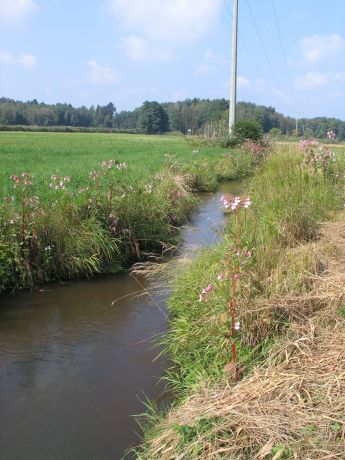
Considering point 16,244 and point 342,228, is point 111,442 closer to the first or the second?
point 16,244

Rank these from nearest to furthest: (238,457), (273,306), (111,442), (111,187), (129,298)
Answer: (238,457), (111,442), (273,306), (129,298), (111,187)

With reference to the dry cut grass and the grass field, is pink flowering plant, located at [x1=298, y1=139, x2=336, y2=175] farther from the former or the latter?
the dry cut grass

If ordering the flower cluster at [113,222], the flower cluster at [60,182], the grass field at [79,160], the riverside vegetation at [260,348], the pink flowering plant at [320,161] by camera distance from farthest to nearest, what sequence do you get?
the grass field at [79,160] < the pink flowering plant at [320,161] < the flower cluster at [60,182] < the flower cluster at [113,222] < the riverside vegetation at [260,348]

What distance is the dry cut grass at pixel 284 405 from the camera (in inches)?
107

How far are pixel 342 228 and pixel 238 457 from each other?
13.8ft

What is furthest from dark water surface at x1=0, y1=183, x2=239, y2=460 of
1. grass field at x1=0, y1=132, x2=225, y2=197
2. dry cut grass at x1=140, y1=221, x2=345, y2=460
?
grass field at x1=0, y1=132, x2=225, y2=197

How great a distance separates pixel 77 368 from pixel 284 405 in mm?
2406

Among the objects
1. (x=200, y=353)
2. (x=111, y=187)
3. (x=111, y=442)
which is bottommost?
(x=111, y=442)

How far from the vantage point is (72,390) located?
4.34 metres

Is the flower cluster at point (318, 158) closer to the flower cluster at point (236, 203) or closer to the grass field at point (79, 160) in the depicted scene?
the grass field at point (79, 160)

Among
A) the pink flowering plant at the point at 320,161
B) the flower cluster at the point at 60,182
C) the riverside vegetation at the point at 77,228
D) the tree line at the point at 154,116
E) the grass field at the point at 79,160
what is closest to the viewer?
the riverside vegetation at the point at 77,228

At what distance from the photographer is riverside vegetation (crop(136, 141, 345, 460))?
9.26 ft

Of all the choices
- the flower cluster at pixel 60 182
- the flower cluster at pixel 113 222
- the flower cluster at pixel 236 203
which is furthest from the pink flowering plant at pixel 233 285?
the flower cluster at pixel 60 182

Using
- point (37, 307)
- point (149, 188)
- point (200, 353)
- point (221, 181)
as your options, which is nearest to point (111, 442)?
point (200, 353)
